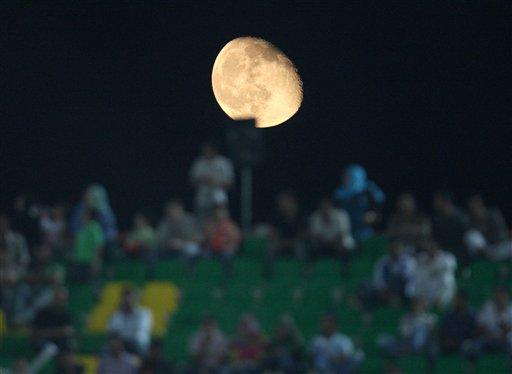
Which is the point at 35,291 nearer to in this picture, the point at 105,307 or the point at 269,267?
the point at 105,307

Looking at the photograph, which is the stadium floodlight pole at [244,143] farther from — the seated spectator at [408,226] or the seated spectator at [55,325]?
the seated spectator at [55,325]

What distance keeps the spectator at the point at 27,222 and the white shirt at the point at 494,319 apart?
6821mm

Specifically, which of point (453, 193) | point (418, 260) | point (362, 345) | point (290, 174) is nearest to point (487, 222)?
point (418, 260)

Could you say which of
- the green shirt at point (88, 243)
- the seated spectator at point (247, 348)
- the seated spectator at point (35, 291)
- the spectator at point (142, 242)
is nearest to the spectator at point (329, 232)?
the seated spectator at point (247, 348)

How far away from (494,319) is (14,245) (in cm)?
666

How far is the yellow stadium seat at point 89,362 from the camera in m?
15.7

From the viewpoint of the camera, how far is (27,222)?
18375mm

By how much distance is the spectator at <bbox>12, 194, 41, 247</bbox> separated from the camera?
1828 cm

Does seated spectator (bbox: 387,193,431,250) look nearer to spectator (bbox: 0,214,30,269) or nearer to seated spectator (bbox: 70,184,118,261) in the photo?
seated spectator (bbox: 70,184,118,261)

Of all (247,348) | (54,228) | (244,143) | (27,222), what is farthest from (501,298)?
(27,222)

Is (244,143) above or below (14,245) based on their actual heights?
above

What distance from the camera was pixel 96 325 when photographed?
55.4 feet

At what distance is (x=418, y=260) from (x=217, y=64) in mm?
10278

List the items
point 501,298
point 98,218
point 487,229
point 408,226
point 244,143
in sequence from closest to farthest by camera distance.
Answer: point 501,298, point 487,229, point 408,226, point 244,143, point 98,218
